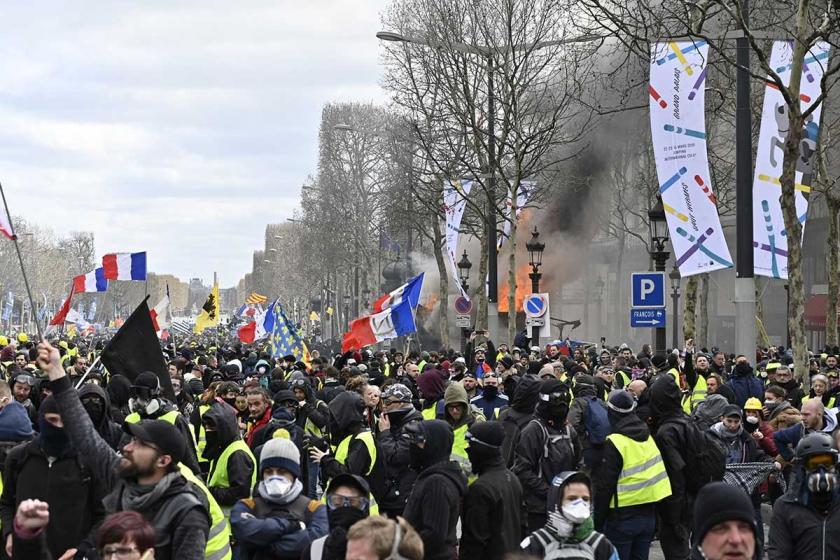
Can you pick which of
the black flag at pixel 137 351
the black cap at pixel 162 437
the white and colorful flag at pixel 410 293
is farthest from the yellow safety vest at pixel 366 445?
the white and colorful flag at pixel 410 293

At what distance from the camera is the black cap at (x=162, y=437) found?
5.29 meters

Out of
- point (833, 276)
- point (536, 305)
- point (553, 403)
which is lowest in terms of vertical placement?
point (553, 403)

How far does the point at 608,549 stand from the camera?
5.67 metres

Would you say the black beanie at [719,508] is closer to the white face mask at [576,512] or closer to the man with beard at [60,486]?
the white face mask at [576,512]

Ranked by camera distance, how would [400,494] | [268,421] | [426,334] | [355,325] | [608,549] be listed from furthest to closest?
[426,334]
[355,325]
[268,421]
[400,494]
[608,549]

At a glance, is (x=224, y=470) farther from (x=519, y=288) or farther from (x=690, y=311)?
(x=519, y=288)

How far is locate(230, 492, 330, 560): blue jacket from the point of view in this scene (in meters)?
5.78

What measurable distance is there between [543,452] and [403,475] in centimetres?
93

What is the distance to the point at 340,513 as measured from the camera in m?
5.43

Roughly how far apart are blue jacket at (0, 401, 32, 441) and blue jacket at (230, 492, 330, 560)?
2.05 m

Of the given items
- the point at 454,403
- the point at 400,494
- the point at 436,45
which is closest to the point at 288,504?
the point at 400,494

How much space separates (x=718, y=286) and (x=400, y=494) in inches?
1889

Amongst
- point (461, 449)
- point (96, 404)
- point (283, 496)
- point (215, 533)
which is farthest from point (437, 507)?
point (461, 449)

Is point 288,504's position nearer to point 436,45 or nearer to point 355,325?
point 355,325
